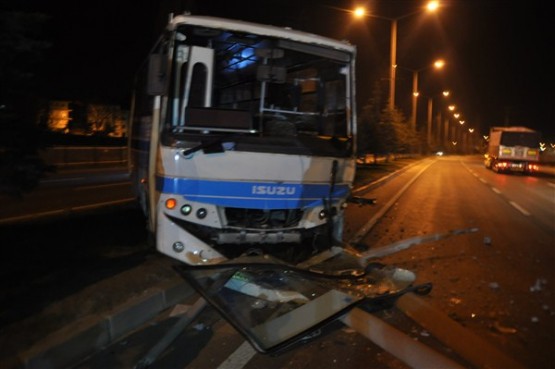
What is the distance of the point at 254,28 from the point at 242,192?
1.94 metres

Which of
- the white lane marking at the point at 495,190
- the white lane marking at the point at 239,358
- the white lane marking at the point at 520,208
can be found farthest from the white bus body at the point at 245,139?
the white lane marking at the point at 495,190

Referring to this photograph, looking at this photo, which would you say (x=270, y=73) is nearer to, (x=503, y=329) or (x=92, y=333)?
(x=92, y=333)

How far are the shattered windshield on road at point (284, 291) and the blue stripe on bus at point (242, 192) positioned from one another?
673 millimetres

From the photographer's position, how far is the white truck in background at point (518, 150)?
3444cm

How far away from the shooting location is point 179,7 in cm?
1277

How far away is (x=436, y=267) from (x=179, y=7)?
8.74m

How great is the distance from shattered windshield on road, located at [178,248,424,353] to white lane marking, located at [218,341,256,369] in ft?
0.57

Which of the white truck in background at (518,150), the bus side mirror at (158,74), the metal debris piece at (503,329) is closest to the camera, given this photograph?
the metal debris piece at (503,329)

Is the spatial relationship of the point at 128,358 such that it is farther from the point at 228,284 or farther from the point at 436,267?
the point at 436,267

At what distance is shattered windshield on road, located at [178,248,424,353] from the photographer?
4887 mm

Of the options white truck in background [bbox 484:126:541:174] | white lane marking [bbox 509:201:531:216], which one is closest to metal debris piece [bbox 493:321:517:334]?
white lane marking [bbox 509:201:531:216]

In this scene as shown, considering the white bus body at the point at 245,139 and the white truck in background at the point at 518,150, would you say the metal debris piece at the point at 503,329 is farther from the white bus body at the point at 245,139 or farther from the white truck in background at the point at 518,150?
the white truck in background at the point at 518,150

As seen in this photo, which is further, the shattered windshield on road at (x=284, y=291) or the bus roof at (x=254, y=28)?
the bus roof at (x=254, y=28)

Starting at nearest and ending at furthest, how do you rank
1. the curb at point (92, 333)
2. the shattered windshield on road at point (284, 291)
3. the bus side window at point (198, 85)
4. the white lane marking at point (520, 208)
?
1. the curb at point (92, 333)
2. the shattered windshield on road at point (284, 291)
3. the bus side window at point (198, 85)
4. the white lane marking at point (520, 208)
